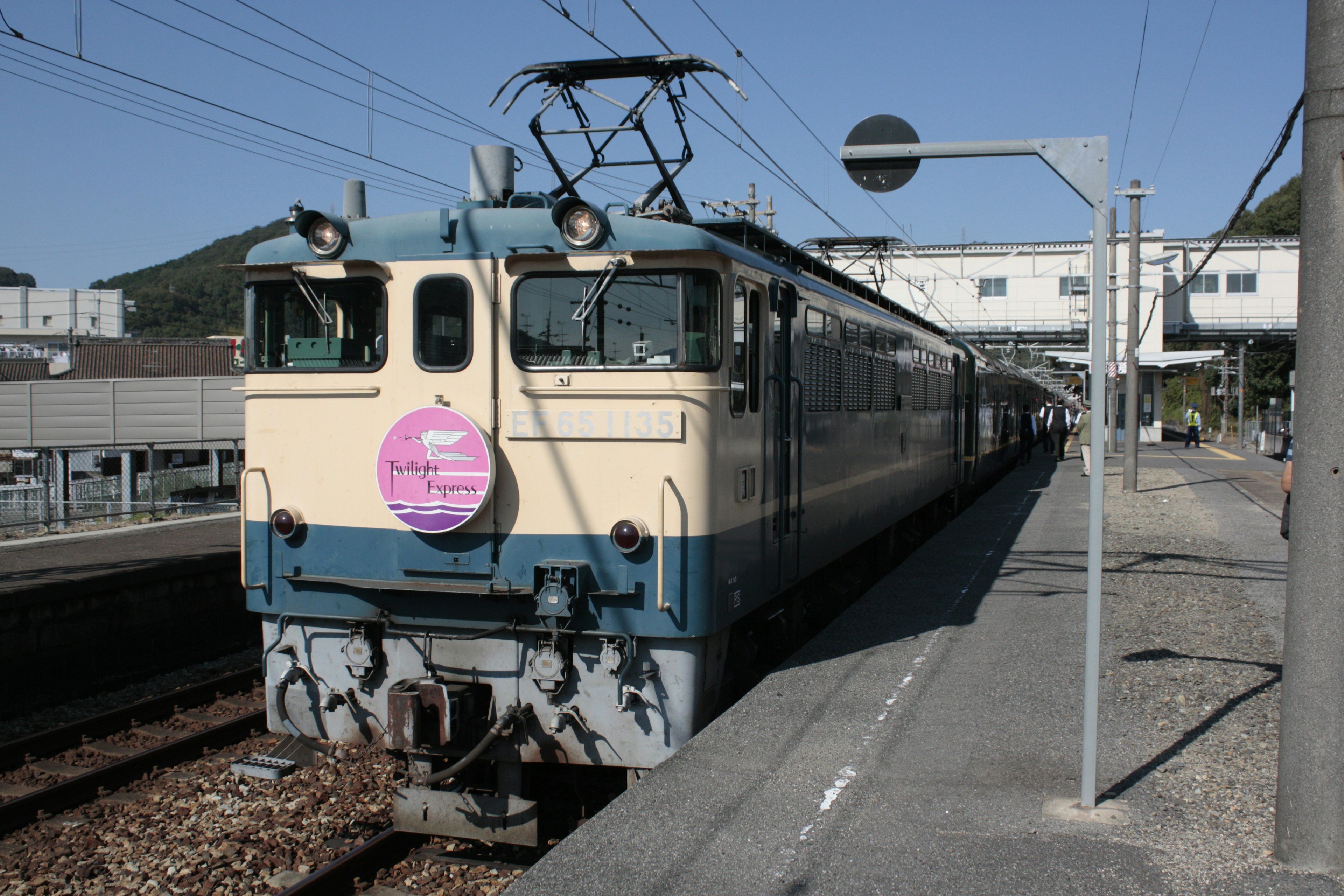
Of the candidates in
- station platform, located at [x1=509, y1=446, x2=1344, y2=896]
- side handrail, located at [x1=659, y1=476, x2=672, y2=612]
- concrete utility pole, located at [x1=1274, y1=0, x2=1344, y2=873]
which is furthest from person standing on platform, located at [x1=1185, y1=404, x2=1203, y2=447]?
concrete utility pole, located at [x1=1274, y1=0, x2=1344, y2=873]

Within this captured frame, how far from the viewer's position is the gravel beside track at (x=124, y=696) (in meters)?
7.90

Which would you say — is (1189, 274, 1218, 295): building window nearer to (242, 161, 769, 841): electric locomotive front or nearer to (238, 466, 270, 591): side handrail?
(242, 161, 769, 841): electric locomotive front

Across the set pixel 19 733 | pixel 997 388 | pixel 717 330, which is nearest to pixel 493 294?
pixel 717 330

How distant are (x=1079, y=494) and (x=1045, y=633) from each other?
533 inches

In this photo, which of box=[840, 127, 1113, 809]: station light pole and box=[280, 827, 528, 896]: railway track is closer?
box=[840, 127, 1113, 809]: station light pole

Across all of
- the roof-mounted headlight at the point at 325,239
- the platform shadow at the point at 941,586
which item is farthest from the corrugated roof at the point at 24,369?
the roof-mounted headlight at the point at 325,239

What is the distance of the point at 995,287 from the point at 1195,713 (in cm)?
5048

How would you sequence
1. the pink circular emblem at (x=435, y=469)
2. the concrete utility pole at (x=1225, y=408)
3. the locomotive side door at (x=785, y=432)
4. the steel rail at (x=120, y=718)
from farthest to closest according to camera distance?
the concrete utility pole at (x=1225, y=408) → the steel rail at (x=120, y=718) → the locomotive side door at (x=785, y=432) → the pink circular emblem at (x=435, y=469)

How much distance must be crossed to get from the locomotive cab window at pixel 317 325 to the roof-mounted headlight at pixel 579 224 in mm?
1057

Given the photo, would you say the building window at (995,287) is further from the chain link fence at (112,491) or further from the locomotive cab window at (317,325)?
the locomotive cab window at (317,325)

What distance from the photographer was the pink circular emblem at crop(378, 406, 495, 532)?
528 centimetres

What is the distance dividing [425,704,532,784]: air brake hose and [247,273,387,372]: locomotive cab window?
1931 millimetres

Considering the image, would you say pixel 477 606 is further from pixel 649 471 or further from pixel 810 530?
pixel 810 530

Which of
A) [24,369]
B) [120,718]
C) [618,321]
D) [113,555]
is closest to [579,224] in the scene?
[618,321]
